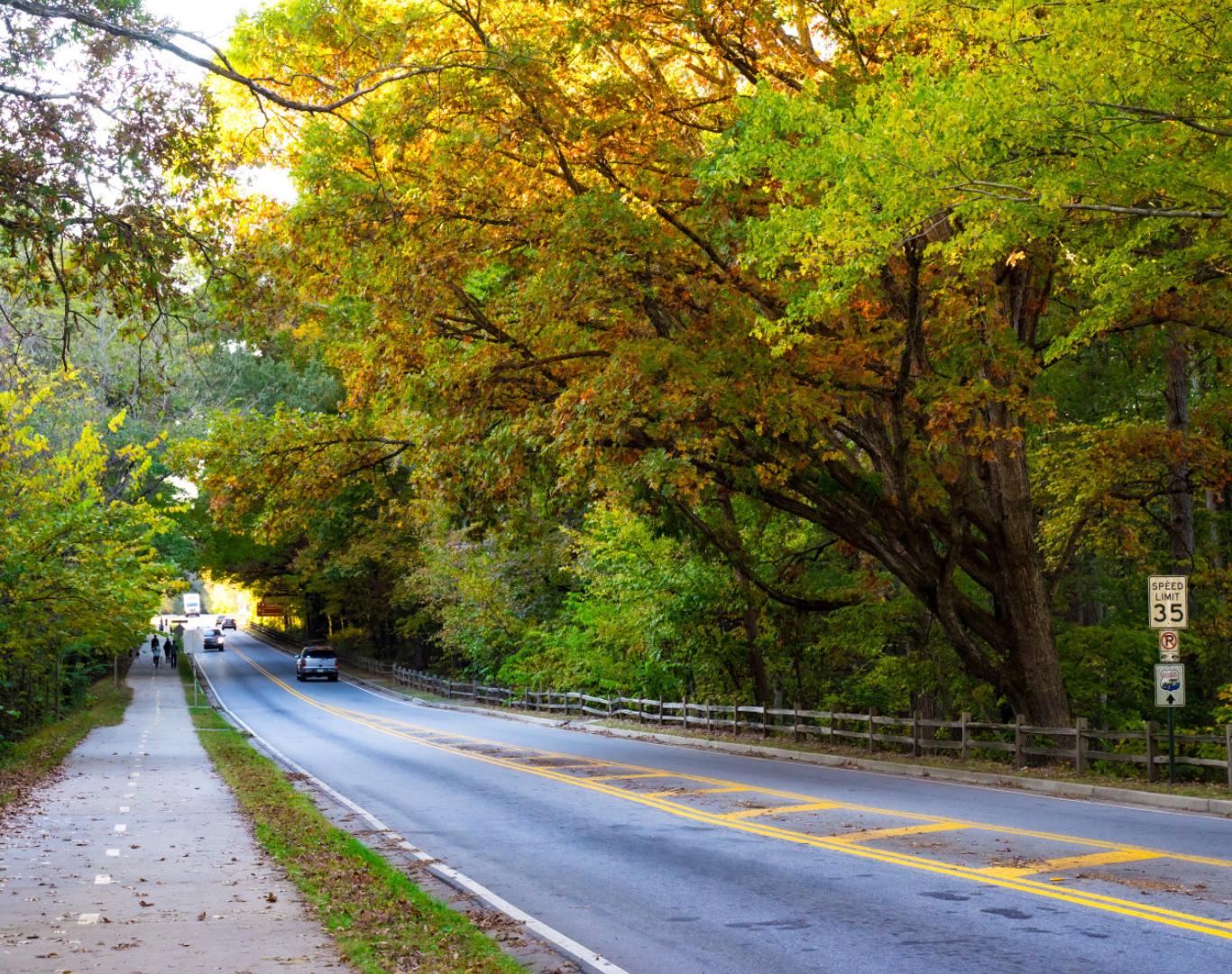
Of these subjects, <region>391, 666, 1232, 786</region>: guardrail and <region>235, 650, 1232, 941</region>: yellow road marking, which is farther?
<region>391, 666, 1232, 786</region>: guardrail

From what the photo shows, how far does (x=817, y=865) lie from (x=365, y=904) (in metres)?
4.24

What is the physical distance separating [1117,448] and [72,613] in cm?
1890

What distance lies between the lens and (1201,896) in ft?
31.3

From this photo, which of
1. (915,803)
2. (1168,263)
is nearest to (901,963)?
(915,803)

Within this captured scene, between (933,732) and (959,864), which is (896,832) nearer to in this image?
(959,864)

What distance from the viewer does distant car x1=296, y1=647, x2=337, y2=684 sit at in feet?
210

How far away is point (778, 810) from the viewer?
51.8ft

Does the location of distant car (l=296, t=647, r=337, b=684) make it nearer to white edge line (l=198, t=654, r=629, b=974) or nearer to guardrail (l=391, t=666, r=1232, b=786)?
guardrail (l=391, t=666, r=1232, b=786)

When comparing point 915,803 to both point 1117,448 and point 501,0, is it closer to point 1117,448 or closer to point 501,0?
point 1117,448

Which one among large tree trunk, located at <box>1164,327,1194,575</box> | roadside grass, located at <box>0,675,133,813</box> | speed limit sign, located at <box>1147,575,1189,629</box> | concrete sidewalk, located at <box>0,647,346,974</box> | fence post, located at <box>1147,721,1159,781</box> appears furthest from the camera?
large tree trunk, located at <box>1164,327,1194,575</box>

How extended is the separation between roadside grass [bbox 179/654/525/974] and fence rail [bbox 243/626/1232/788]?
11.0 meters

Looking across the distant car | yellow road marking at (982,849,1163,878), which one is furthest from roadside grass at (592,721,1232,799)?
the distant car

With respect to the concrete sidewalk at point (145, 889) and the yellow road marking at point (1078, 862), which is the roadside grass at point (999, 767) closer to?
the yellow road marking at point (1078, 862)

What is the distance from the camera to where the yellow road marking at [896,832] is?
518 inches
